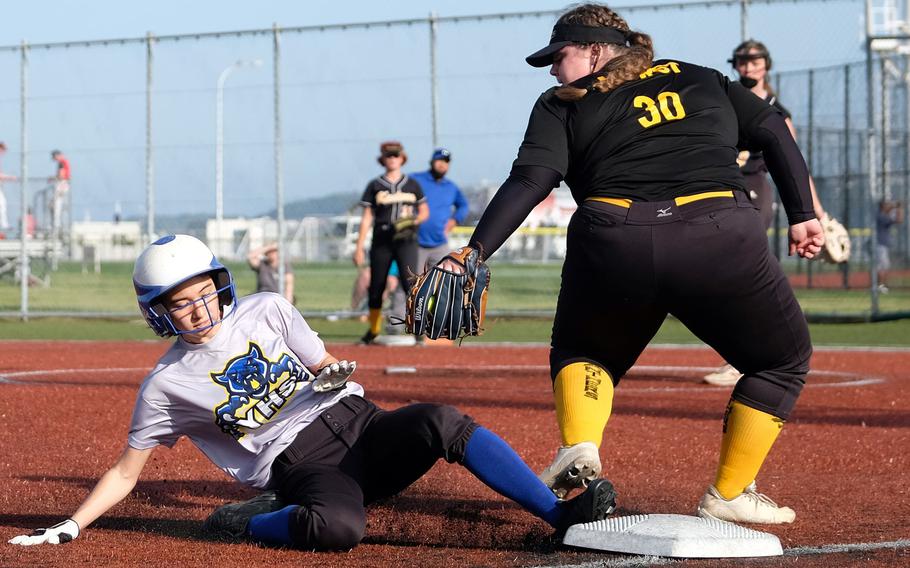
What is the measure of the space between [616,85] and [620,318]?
82 centimetres

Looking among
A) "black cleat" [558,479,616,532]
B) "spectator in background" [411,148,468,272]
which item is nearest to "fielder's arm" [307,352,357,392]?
"black cleat" [558,479,616,532]

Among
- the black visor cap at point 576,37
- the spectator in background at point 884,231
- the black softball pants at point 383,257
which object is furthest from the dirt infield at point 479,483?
the spectator in background at point 884,231

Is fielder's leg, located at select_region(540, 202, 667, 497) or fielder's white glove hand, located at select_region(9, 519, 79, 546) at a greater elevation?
fielder's leg, located at select_region(540, 202, 667, 497)

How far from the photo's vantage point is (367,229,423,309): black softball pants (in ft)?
46.1

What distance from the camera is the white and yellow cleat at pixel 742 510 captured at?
16.0 feet

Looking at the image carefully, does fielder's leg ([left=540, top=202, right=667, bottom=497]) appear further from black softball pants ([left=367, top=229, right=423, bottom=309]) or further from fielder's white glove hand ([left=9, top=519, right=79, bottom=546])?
black softball pants ([left=367, top=229, right=423, bottom=309])

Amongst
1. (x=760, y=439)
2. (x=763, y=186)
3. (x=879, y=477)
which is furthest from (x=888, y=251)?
(x=760, y=439)

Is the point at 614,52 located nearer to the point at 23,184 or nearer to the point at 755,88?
the point at 755,88

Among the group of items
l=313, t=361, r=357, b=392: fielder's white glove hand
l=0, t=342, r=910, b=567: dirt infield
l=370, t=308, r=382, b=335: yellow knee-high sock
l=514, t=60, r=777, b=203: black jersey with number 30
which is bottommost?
l=0, t=342, r=910, b=567: dirt infield

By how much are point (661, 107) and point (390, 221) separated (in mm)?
9771

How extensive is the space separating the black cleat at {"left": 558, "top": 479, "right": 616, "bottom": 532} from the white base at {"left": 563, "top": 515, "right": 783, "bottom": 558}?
3cm

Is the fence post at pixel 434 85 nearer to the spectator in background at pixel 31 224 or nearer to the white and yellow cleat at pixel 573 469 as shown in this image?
the spectator in background at pixel 31 224

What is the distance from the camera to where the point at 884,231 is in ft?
57.3

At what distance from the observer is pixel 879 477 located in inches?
237
